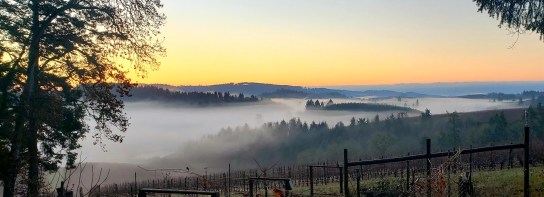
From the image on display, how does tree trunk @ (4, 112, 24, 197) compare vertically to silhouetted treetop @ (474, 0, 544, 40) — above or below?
below

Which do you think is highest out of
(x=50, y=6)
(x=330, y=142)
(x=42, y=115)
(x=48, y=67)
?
(x=50, y=6)

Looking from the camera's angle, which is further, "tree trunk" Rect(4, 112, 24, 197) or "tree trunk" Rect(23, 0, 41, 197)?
"tree trunk" Rect(23, 0, 41, 197)

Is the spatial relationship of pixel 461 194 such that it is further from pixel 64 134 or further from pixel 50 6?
pixel 64 134

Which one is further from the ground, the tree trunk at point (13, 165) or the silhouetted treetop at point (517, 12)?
the silhouetted treetop at point (517, 12)

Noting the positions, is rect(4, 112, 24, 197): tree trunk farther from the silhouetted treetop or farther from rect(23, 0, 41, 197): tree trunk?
the silhouetted treetop

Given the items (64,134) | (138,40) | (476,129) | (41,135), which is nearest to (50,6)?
(138,40)

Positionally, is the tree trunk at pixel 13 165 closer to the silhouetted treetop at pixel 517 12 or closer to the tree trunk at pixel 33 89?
the tree trunk at pixel 33 89

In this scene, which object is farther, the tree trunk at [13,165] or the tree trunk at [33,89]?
the tree trunk at [33,89]

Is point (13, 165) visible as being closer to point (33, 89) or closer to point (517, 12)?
point (33, 89)

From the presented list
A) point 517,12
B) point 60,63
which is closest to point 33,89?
point 60,63

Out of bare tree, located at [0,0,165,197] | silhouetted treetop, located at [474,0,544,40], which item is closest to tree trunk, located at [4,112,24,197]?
bare tree, located at [0,0,165,197]

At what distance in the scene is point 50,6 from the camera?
62.9ft

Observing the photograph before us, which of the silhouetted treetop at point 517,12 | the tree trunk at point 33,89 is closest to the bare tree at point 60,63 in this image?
the tree trunk at point 33,89

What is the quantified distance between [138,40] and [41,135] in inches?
242
